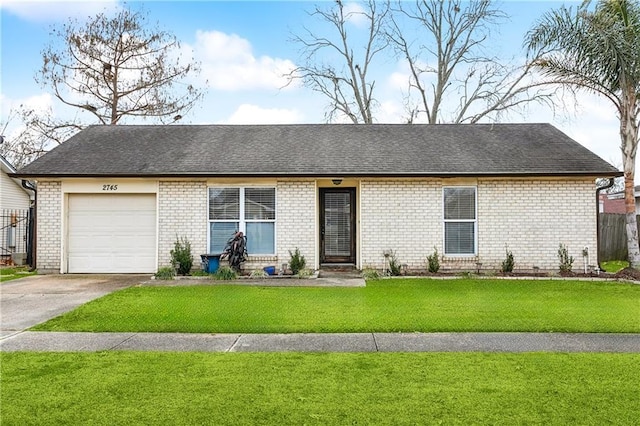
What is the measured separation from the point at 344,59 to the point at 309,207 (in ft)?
60.0

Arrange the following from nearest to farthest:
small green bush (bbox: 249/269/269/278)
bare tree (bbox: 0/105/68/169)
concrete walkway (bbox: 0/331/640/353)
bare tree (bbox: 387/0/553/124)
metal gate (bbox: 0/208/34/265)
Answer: concrete walkway (bbox: 0/331/640/353) < small green bush (bbox: 249/269/269/278) < metal gate (bbox: 0/208/34/265) < bare tree (bbox: 0/105/68/169) < bare tree (bbox: 387/0/553/124)

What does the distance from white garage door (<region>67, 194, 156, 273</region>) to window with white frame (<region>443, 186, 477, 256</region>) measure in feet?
25.9

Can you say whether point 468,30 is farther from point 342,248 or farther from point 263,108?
point 342,248

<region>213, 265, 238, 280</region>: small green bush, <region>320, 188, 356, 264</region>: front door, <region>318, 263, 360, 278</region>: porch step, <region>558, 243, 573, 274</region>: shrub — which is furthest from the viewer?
<region>320, 188, 356, 264</region>: front door

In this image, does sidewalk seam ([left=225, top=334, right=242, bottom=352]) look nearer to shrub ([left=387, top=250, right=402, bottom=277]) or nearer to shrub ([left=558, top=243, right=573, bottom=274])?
shrub ([left=387, top=250, right=402, bottom=277])

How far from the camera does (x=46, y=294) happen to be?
8.91 m

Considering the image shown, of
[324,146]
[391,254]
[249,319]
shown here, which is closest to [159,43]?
[324,146]

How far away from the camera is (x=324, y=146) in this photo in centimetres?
1350

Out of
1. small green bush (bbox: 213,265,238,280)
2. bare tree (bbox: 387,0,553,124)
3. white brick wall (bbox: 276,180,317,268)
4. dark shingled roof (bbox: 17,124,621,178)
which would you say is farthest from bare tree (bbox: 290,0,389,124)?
small green bush (bbox: 213,265,238,280)

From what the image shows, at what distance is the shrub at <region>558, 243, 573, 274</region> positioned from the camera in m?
11.5

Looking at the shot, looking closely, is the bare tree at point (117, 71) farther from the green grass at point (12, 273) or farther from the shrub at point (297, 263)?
the shrub at point (297, 263)

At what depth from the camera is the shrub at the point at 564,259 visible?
11453 millimetres

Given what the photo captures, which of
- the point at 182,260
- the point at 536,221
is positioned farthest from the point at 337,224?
the point at 536,221

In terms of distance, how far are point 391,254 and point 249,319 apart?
5.98 m
